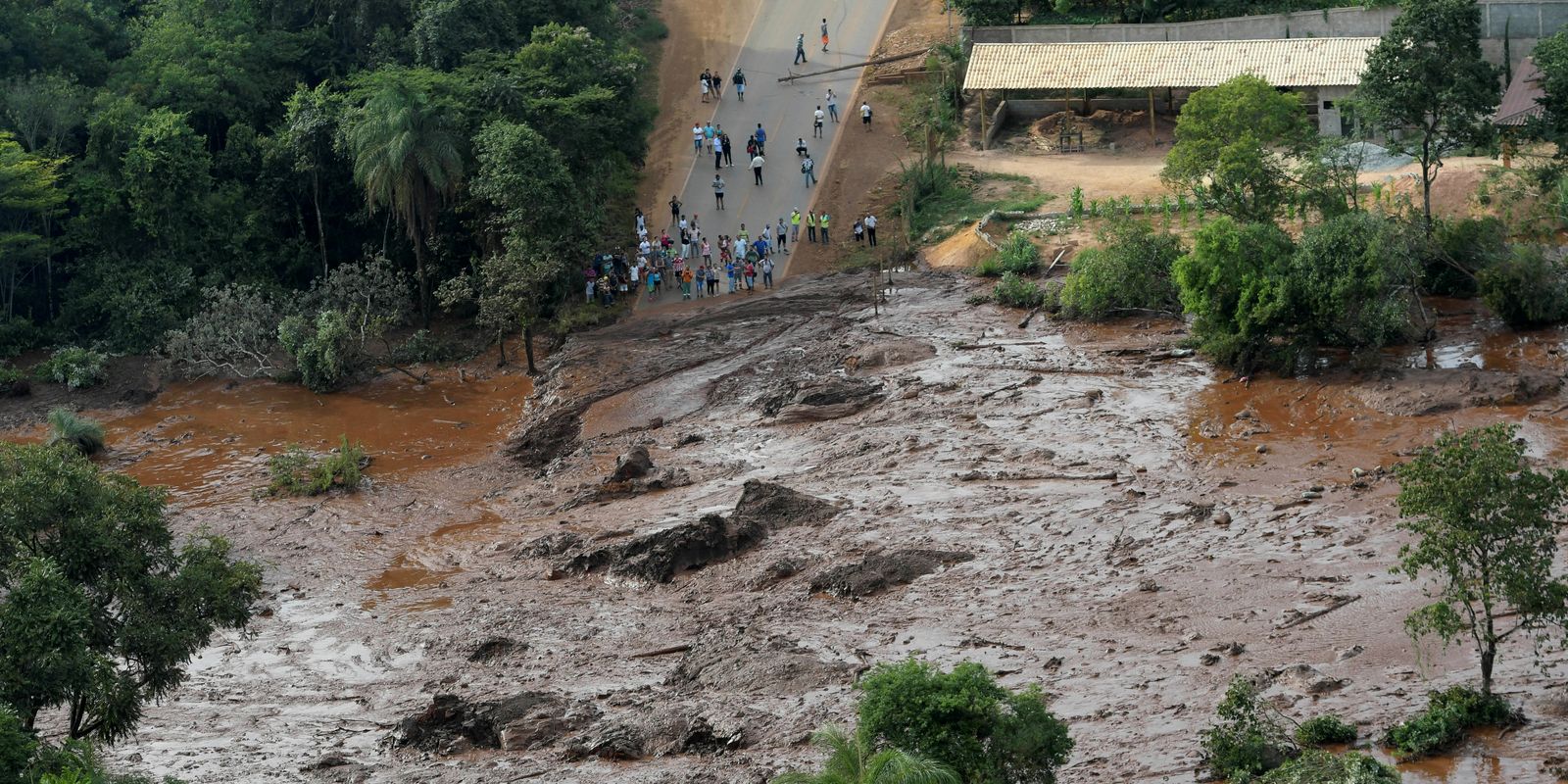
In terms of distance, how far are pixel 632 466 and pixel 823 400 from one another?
16.5ft

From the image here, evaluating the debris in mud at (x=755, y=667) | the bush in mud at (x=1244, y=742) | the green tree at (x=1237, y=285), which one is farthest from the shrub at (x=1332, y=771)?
the green tree at (x=1237, y=285)

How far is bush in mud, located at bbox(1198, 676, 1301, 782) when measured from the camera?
2070 centimetres

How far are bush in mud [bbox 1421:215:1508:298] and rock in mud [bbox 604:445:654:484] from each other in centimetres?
1749

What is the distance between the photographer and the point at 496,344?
47.4 meters

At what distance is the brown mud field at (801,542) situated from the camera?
2495 cm

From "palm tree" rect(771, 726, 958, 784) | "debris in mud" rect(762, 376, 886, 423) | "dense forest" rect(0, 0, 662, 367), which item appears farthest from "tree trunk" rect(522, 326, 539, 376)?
"palm tree" rect(771, 726, 958, 784)

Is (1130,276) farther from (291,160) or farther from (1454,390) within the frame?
(291,160)

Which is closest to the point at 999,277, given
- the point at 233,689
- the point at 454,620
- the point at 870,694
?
the point at 454,620

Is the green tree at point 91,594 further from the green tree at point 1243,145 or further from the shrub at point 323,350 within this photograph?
the green tree at point 1243,145

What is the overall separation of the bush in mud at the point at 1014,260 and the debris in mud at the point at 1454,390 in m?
11.7

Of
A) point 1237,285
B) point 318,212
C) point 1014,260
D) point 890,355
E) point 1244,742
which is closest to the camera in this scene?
point 1244,742

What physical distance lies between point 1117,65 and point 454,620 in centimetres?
2866

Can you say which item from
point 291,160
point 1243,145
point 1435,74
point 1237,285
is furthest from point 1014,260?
point 291,160

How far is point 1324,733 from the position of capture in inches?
851
